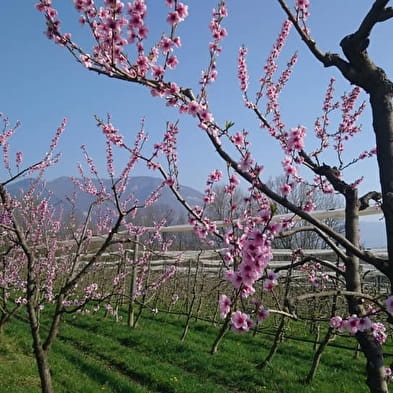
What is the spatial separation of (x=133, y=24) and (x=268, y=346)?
932 centimetres

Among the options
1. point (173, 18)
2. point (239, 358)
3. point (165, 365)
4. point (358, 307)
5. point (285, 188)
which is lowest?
point (165, 365)

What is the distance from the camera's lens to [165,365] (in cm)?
818

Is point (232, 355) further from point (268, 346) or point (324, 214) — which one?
point (324, 214)

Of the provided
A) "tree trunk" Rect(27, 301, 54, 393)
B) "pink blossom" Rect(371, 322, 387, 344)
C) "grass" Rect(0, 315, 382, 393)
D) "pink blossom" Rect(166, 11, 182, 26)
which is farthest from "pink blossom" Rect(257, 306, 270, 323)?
"grass" Rect(0, 315, 382, 393)

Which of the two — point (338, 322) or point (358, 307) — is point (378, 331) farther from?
point (338, 322)

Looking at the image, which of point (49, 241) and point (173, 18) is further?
point (49, 241)

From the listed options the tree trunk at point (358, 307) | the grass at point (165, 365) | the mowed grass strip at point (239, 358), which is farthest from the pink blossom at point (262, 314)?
the mowed grass strip at point (239, 358)

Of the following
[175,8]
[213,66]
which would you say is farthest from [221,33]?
[175,8]

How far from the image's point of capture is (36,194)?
9.89 meters

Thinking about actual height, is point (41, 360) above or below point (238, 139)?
below

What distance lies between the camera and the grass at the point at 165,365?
6895 mm

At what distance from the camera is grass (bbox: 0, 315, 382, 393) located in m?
6.89

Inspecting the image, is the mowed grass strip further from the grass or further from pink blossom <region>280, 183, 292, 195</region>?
pink blossom <region>280, 183, 292, 195</region>

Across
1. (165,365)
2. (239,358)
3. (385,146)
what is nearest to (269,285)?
(385,146)
